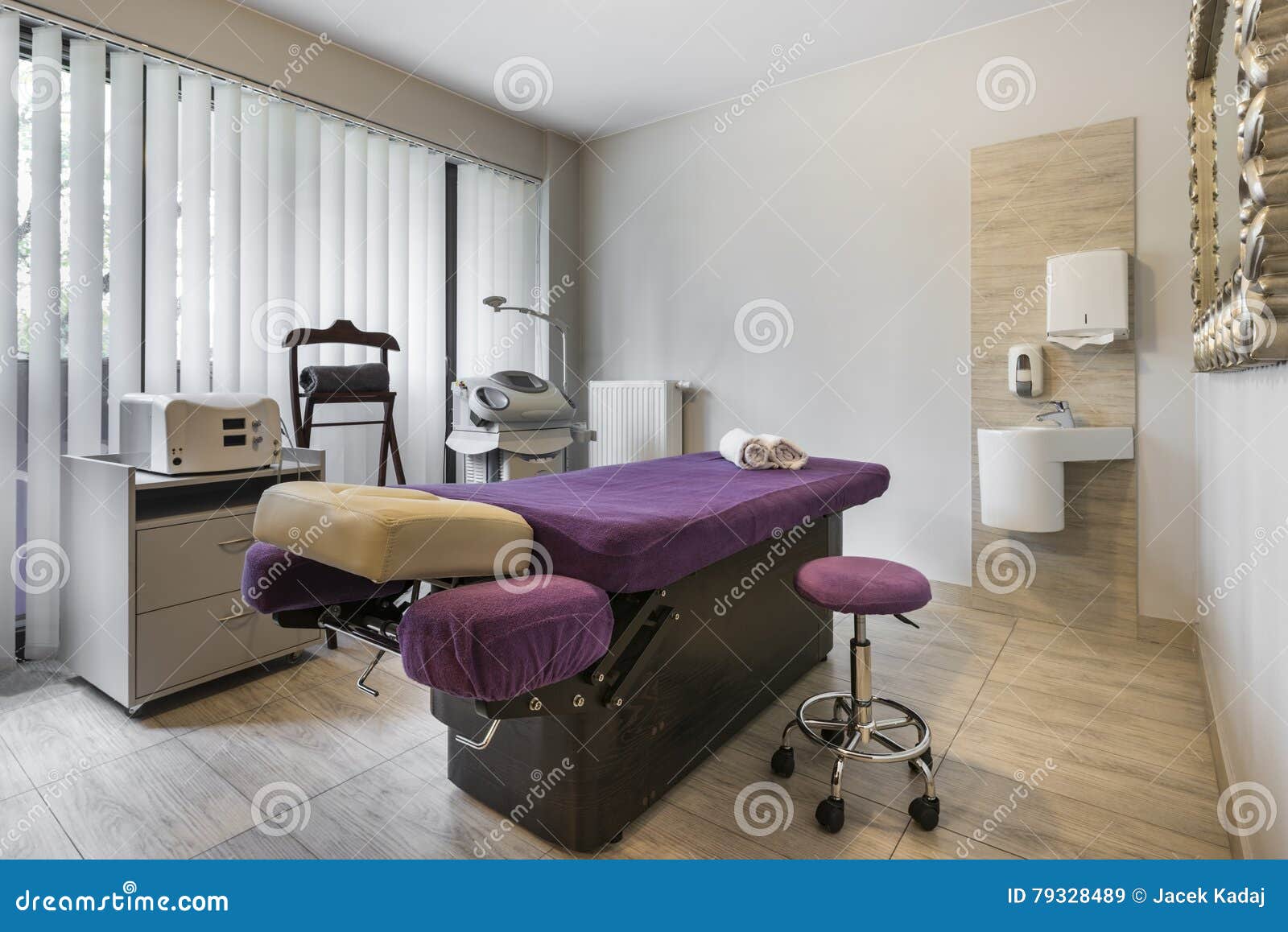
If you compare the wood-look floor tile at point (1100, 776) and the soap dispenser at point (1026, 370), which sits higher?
the soap dispenser at point (1026, 370)

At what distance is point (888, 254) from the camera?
3.30 m

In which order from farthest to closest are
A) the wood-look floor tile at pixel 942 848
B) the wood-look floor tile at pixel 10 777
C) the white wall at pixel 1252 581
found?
the wood-look floor tile at pixel 10 777
the wood-look floor tile at pixel 942 848
the white wall at pixel 1252 581

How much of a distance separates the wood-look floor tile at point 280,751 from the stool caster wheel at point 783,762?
1.03 metres

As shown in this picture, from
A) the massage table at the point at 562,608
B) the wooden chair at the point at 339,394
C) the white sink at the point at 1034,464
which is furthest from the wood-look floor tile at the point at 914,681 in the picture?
the wooden chair at the point at 339,394

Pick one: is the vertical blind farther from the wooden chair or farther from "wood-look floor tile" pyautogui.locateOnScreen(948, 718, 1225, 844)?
"wood-look floor tile" pyautogui.locateOnScreen(948, 718, 1225, 844)

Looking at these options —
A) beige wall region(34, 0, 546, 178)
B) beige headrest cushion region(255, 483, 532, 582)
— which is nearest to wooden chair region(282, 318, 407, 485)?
beige wall region(34, 0, 546, 178)

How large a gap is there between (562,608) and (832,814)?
0.83 m

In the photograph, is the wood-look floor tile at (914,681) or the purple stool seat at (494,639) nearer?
the purple stool seat at (494,639)

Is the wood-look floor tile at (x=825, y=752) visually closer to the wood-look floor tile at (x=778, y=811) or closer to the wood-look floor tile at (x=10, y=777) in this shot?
the wood-look floor tile at (x=778, y=811)

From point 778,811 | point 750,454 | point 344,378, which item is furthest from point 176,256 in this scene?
point 778,811

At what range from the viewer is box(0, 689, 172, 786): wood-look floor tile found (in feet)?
5.89

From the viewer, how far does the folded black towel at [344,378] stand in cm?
288

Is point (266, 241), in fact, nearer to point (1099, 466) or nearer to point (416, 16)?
point (416, 16)
